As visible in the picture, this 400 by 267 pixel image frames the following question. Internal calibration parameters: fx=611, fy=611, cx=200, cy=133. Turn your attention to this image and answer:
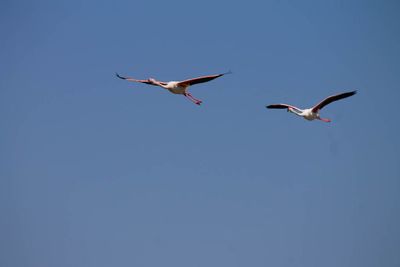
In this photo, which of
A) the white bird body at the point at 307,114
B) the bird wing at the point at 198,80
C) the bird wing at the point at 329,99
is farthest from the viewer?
the white bird body at the point at 307,114

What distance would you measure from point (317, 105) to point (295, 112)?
5.29ft

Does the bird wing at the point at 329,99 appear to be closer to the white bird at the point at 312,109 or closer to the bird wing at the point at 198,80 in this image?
the white bird at the point at 312,109

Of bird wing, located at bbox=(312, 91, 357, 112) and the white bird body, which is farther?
the white bird body

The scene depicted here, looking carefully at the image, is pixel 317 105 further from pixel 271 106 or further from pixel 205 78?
pixel 205 78

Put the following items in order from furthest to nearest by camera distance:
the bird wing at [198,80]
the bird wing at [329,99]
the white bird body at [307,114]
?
the white bird body at [307,114] → the bird wing at [329,99] → the bird wing at [198,80]

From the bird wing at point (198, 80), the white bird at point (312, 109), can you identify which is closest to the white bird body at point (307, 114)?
the white bird at point (312, 109)

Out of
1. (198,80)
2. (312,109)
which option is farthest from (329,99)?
(198,80)

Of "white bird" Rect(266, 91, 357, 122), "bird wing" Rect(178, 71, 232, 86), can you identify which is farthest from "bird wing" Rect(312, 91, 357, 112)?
"bird wing" Rect(178, 71, 232, 86)

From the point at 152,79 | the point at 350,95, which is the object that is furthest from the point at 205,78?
the point at 350,95

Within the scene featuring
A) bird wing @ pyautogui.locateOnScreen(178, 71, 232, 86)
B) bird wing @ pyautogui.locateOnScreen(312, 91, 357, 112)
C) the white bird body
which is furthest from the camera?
the white bird body

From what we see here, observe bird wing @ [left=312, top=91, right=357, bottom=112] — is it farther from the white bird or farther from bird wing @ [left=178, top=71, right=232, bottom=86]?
bird wing @ [left=178, top=71, right=232, bottom=86]

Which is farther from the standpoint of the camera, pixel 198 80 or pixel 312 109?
pixel 312 109

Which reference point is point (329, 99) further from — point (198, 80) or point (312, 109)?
point (198, 80)

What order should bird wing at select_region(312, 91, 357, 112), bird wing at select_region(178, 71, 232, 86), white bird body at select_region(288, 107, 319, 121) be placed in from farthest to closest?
white bird body at select_region(288, 107, 319, 121), bird wing at select_region(312, 91, 357, 112), bird wing at select_region(178, 71, 232, 86)
